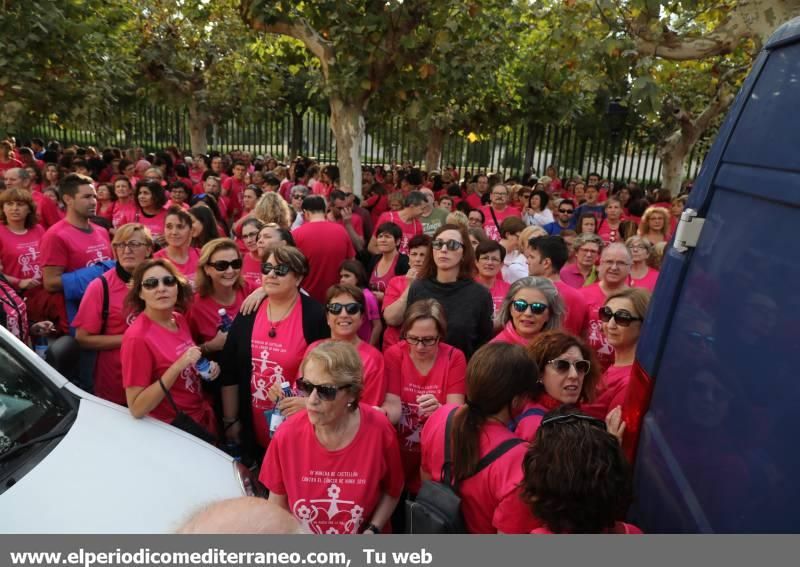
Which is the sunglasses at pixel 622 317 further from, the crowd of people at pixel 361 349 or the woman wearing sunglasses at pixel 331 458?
the woman wearing sunglasses at pixel 331 458

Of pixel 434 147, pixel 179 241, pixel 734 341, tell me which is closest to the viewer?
pixel 734 341

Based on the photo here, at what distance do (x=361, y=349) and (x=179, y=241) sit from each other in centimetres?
213

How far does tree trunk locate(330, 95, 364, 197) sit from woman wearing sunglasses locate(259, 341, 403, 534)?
6.98 metres

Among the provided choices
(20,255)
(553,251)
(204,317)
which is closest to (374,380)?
(204,317)

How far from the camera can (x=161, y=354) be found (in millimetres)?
3387

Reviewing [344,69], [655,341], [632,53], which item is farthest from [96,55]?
[655,341]

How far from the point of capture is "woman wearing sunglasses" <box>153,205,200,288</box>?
484cm

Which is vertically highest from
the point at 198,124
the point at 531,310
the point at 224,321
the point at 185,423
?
the point at 531,310

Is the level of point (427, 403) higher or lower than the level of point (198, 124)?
higher

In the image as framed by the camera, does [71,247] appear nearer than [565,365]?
No

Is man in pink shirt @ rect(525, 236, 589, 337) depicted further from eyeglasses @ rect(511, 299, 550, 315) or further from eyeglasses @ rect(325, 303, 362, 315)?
eyeglasses @ rect(325, 303, 362, 315)

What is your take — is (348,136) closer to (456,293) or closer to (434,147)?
(456,293)

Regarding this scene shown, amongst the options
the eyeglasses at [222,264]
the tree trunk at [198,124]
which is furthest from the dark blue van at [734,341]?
the tree trunk at [198,124]

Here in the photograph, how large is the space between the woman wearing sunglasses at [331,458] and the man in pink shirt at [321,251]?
277 centimetres
